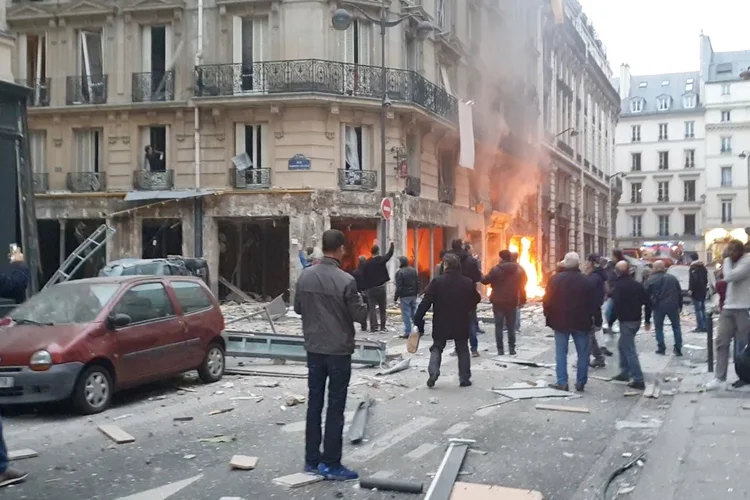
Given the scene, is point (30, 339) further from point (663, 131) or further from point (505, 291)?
point (663, 131)

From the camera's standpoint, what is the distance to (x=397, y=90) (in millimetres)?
25109

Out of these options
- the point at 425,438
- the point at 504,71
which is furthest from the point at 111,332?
the point at 504,71

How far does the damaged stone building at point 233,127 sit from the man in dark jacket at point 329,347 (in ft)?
59.6

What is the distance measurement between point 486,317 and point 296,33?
10.7 metres

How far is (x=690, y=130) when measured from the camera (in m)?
78.4

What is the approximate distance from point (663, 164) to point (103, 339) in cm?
7803

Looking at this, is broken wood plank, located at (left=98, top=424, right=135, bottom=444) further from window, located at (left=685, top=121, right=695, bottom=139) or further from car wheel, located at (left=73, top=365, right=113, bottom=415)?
window, located at (left=685, top=121, right=695, bottom=139)

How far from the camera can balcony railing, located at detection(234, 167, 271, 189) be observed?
24.6m

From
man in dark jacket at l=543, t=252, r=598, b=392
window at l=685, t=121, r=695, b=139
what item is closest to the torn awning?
man in dark jacket at l=543, t=252, r=598, b=392

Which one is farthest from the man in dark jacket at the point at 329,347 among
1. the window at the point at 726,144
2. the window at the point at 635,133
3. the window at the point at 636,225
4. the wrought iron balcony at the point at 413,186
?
the window at the point at 635,133

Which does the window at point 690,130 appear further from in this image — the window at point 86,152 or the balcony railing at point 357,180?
the window at point 86,152

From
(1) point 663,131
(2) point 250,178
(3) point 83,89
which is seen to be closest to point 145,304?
(2) point 250,178

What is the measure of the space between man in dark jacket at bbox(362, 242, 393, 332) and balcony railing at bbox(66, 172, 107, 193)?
13471mm

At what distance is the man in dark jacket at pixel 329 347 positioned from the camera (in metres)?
5.87
